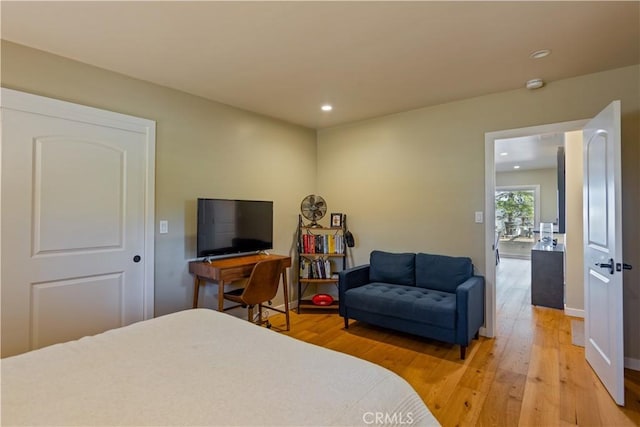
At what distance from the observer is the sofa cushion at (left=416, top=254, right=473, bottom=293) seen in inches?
126

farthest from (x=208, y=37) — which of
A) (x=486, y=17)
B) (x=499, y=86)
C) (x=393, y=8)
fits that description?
(x=499, y=86)

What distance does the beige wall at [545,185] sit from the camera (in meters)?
8.09

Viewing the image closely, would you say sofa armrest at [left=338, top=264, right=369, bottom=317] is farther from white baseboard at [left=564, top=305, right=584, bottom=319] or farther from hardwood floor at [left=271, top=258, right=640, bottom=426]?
white baseboard at [left=564, top=305, right=584, bottom=319]

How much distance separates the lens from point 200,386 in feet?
3.56

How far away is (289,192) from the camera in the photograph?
420 centimetres

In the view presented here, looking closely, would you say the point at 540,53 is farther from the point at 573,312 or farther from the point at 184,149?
the point at 573,312

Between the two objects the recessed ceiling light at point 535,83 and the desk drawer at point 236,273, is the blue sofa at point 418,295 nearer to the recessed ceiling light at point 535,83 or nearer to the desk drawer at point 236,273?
the desk drawer at point 236,273

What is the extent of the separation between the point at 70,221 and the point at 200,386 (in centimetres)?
205

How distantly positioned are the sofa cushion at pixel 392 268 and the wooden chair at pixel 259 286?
1147mm

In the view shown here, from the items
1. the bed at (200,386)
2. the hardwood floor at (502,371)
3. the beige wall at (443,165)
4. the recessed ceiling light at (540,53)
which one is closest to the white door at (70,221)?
the bed at (200,386)

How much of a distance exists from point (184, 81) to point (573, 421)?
12.3ft

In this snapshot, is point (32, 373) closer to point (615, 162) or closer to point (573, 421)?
point (573, 421)

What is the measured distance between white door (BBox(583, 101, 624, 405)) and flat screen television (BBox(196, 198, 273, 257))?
9.68 ft

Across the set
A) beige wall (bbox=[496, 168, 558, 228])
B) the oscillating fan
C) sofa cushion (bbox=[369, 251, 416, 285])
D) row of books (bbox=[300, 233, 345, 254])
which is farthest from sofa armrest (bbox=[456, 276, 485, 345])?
beige wall (bbox=[496, 168, 558, 228])
